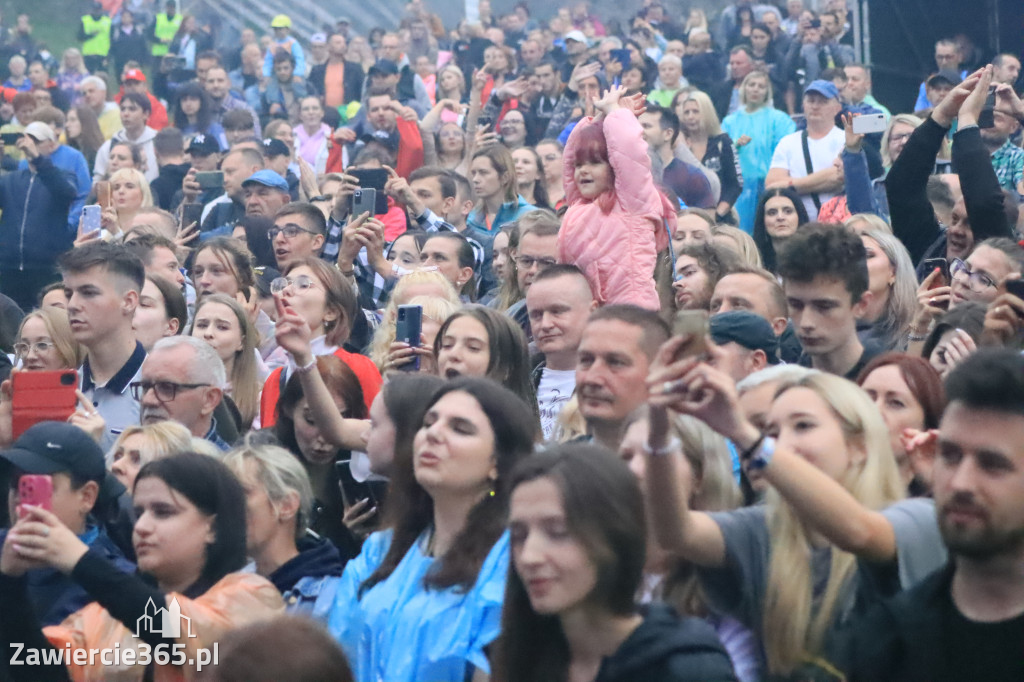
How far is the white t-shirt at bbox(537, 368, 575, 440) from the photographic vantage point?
541cm

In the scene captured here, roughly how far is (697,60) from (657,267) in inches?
376

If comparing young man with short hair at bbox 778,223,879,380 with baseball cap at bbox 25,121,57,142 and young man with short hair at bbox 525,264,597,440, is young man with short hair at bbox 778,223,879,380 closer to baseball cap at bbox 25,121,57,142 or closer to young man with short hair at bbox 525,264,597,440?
young man with short hair at bbox 525,264,597,440

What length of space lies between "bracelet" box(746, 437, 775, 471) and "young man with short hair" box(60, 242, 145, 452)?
146 inches

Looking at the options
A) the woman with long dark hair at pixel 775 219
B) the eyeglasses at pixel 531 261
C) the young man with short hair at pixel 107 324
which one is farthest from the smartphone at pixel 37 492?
the woman with long dark hair at pixel 775 219

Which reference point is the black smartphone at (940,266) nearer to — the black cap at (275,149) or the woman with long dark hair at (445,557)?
the woman with long dark hair at (445,557)

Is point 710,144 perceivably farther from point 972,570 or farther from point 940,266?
point 972,570

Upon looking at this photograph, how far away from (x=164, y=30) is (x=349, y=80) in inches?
191

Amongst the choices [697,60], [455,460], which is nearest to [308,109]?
[697,60]

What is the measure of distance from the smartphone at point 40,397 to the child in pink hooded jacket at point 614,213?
244cm

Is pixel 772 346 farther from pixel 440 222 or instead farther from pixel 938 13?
pixel 938 13

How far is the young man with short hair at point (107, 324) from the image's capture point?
6062 millimetres

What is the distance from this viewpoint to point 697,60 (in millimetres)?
15883

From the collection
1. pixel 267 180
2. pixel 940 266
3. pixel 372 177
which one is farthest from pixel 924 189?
pixel 267 180

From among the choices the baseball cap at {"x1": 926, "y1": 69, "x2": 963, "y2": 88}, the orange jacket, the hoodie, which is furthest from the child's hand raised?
the baseball cap at {"x1": 926, "y1": 69, "x2": 963, "y2": 88}
